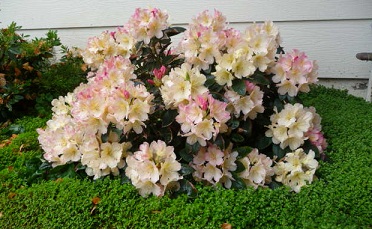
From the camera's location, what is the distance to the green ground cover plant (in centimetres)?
176

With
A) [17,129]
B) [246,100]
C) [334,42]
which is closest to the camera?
[246,100]

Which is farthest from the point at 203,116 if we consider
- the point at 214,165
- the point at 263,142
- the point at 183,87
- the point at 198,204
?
the point at 263,142

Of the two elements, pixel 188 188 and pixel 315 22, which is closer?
pixel 188 188

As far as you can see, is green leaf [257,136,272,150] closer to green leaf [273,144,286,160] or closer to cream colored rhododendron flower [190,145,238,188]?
green leaf [273,144,286,160]

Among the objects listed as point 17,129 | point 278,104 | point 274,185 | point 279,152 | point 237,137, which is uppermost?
point 278,104

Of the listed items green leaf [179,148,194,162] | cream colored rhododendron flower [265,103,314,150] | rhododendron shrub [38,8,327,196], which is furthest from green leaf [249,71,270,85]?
green leaf [179,148,194,162]

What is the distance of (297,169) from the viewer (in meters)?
2.03

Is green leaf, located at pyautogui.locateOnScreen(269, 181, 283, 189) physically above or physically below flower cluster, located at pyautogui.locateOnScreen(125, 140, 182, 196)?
below

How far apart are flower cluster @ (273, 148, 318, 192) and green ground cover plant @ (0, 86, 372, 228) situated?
81mm

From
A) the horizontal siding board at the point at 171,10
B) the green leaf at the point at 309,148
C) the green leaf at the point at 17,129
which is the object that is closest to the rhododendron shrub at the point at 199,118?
the green leaf at the point at 309,148

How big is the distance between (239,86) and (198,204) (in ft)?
1.95

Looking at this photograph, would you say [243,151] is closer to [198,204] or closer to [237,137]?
[237,137]

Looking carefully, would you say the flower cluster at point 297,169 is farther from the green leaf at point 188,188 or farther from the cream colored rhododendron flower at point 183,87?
the cream colored rhododendron flower at point 183,87

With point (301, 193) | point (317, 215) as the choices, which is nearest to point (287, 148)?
point (301, 193)
